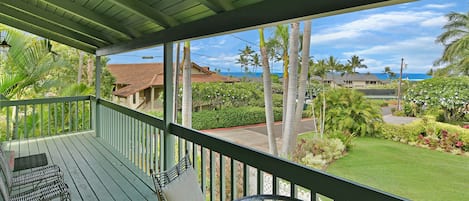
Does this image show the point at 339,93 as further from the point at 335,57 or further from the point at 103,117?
the point at 103,117

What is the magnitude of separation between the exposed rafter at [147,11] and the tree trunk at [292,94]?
4.44 meters

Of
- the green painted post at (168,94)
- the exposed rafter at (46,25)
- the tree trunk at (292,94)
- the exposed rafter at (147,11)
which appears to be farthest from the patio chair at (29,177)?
the tree trunk at (292,94)

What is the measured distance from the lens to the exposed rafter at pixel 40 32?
16.2ft

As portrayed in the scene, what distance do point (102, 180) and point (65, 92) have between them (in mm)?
5508

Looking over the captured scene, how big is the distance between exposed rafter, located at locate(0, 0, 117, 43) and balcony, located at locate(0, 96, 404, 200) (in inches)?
45.7

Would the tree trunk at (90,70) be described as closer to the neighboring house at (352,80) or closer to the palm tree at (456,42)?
the neighboring house at (352,80)

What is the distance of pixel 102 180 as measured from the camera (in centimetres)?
390

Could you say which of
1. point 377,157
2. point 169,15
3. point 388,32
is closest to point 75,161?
point 169,15

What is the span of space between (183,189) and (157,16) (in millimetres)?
1812

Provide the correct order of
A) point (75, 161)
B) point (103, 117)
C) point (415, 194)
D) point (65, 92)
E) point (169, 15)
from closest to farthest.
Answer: point (169, 15)
point (75, 161)
point (415, 194)
point (103, 117)
point (65, 92)

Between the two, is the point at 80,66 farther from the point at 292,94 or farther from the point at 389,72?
the point at 389,72

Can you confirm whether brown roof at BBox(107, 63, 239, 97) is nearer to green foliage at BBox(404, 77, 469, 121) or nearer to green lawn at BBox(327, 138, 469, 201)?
green lawn at BBox(327, 138, 469, 201)

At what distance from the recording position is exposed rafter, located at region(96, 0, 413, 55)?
4.95ft

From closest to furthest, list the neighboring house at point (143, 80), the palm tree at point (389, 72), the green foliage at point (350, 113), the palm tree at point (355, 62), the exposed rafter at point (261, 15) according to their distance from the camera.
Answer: the exposed rafter at point (261, 15)
the palm tree at point (389, 72)
the green foliage at point (350, 113)
the palm tree at point (355, 62)
the neighboring house at point (143, 80)
